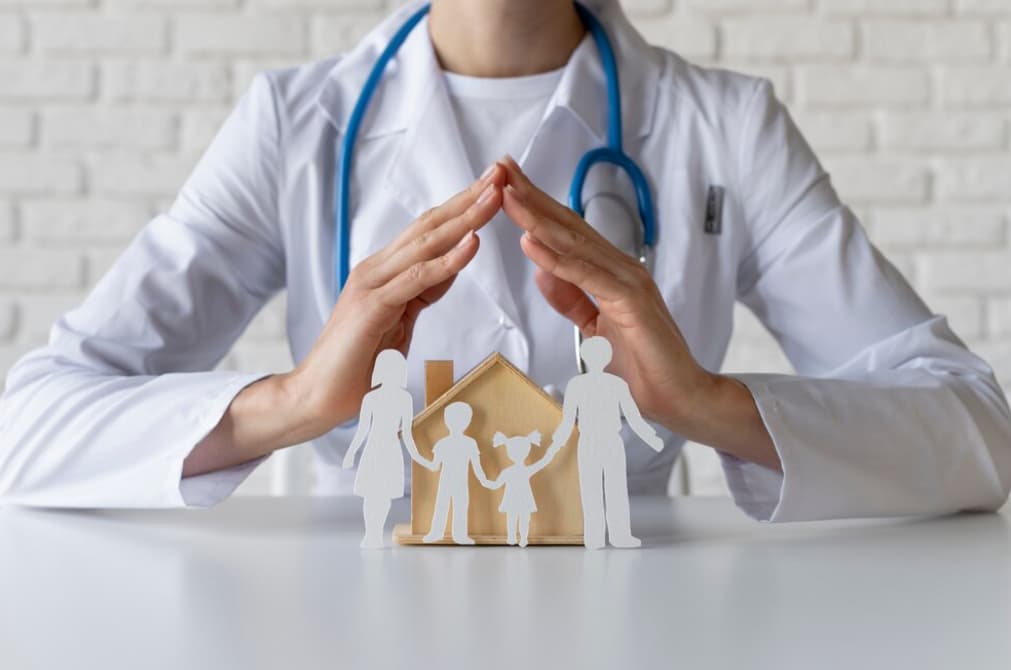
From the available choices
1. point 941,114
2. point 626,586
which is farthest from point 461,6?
point 941,114

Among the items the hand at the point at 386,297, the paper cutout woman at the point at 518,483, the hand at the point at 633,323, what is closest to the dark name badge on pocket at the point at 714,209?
the hand at the point at 633,323

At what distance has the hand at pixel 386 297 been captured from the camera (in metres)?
0.85

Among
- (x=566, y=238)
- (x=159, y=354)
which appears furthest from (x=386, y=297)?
(x=159, y=354)

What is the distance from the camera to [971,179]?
204 centimetres

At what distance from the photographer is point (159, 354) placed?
119 cm

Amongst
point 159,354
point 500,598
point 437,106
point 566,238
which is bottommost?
point 500,598

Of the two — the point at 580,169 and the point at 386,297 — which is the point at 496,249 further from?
the point at 386,297

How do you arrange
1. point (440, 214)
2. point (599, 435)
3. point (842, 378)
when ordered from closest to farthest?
1. point (599, 435)
2. point (440, 214)
3. point (842, 378)

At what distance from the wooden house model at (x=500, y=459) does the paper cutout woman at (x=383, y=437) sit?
0.06 ft

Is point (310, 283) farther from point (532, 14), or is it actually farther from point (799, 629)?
point (799, 629)

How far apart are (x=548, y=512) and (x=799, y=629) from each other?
0.26 m

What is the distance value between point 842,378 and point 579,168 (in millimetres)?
326

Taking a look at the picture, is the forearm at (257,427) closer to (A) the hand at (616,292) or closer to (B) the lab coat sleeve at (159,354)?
(B) the lab coat sleeve at (159,354)

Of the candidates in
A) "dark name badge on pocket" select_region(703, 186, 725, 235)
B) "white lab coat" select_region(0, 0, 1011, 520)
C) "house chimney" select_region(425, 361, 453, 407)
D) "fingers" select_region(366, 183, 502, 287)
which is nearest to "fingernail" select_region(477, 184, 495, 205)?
"fingers" select_region(366, 183, 502, 287)
